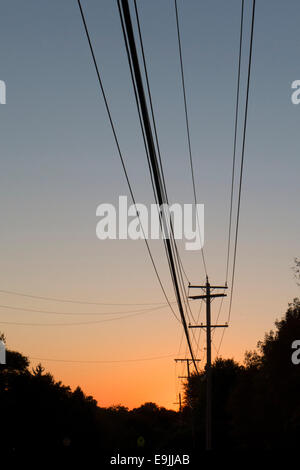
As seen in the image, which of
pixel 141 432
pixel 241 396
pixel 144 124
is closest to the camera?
pixel 144 124

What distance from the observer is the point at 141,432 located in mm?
188750

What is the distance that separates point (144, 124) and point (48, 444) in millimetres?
73746

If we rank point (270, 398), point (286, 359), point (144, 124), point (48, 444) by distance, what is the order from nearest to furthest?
point (144, 124)
point (286, 359)
point (270, 398)
point (48, 444)

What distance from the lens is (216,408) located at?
94625mm

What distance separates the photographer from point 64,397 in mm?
82625

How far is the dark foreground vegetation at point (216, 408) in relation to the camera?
46.6 m

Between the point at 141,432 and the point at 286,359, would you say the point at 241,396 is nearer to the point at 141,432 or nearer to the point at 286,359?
the point at 286,359

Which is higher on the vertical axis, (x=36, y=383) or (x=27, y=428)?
(x=36, y=383)

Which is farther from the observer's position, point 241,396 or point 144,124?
point 241,396

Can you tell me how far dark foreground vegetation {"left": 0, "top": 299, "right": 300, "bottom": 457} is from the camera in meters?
46.6

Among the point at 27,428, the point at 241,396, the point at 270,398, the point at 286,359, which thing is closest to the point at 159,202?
the point at 286,359
